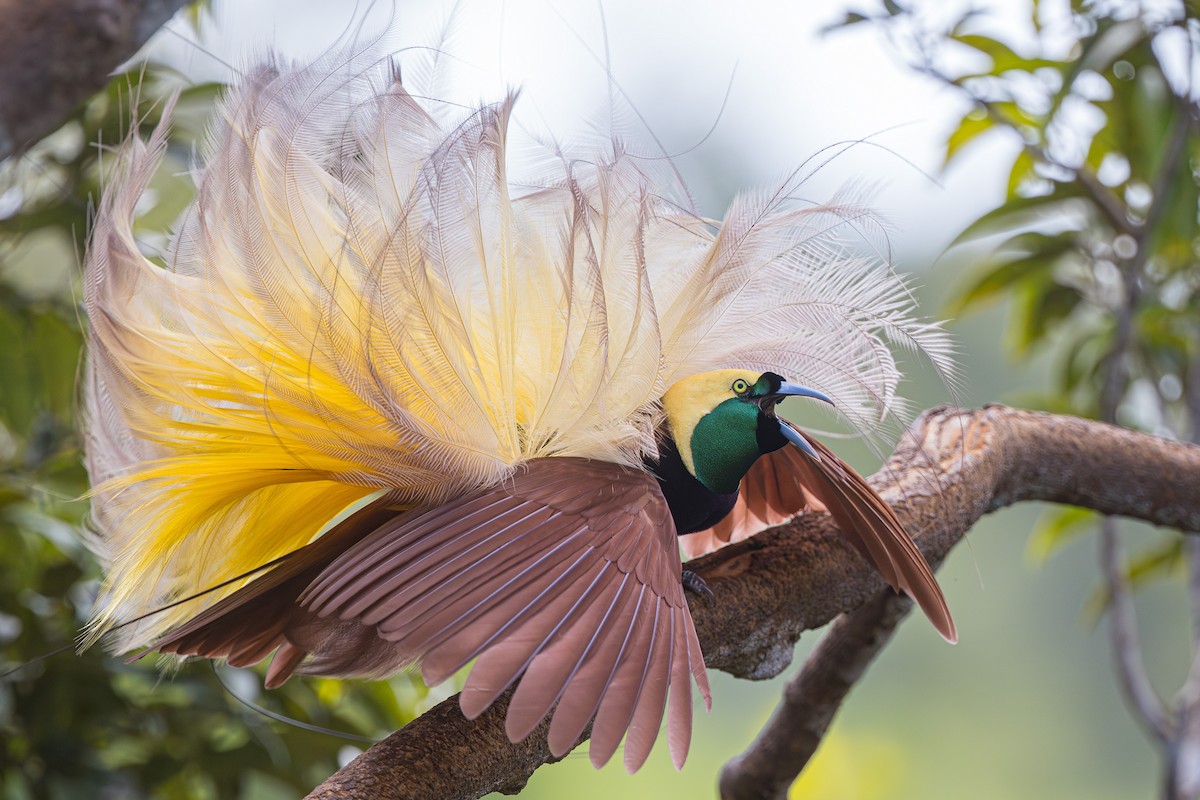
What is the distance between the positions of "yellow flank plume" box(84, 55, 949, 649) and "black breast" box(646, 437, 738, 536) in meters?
0.03

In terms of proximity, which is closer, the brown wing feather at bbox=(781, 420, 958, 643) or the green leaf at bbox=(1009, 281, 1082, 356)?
the brown wing feather at bbox=(781, 420, 958, 643)

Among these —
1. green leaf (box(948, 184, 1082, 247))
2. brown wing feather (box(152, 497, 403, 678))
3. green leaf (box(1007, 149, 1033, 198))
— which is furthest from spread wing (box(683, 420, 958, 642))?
green leaf (box(1007, 149, 1033, 198))

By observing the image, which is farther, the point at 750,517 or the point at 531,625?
the point at 750,517

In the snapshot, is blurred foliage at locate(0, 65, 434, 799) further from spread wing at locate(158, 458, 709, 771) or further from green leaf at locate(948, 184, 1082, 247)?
green leaf at locate(948, 184, 1082, 247)

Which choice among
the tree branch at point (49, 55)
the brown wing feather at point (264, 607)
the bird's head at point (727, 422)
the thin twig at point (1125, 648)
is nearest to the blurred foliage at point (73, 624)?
the brown wing feather at point (264, 607)

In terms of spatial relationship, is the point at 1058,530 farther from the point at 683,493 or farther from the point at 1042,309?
the point at 683,493

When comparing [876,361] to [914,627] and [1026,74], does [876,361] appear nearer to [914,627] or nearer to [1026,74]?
[1026,74]

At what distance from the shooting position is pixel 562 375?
28.9 inches

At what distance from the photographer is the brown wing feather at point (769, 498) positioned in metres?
0.95

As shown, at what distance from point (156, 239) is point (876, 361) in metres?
0.71

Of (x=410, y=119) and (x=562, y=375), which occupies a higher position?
(x=410, y=119)

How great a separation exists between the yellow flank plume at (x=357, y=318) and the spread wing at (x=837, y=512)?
5.8 inches

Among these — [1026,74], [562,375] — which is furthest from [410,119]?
[1026,74]

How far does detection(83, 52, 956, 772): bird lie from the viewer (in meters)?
0.69
